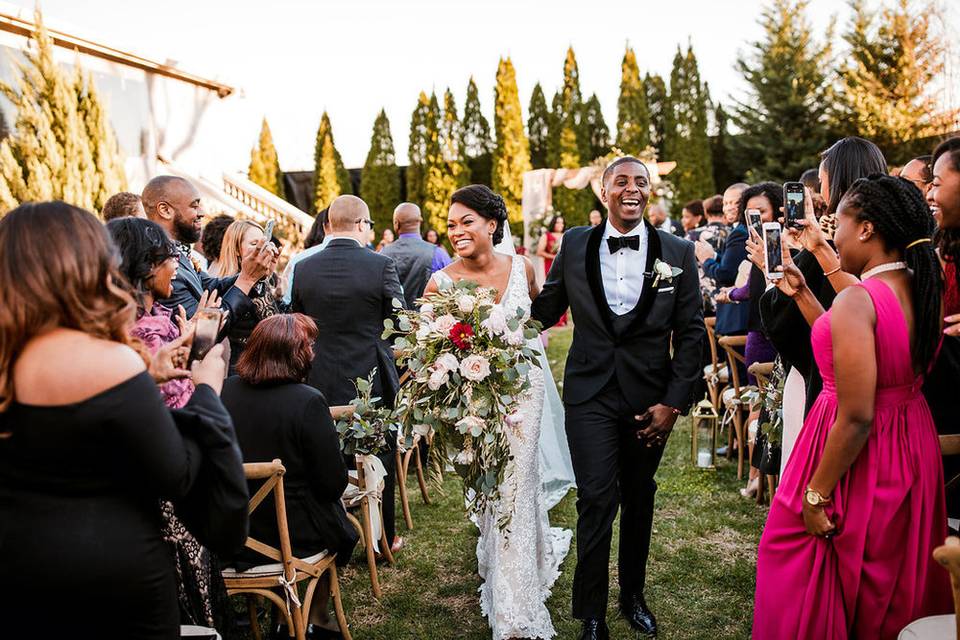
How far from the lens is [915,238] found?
7.97 feet

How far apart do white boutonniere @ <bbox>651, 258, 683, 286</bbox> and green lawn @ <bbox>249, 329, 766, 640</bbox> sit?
1.79 metres

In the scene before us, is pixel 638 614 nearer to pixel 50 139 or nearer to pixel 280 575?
pixel 280 575

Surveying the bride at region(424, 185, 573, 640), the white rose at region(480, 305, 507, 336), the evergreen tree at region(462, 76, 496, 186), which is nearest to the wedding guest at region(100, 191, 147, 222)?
the bride at region(424, 185, 573, 640)

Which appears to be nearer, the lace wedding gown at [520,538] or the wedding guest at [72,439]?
the wedding guest at [72,439]

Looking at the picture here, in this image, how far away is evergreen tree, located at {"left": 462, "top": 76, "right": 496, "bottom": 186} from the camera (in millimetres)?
23594

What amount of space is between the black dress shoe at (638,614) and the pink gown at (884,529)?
120 cm

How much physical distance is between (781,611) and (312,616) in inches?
90.6

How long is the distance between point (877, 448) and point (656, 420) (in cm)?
117

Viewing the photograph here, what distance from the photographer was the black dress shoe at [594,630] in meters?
3.42

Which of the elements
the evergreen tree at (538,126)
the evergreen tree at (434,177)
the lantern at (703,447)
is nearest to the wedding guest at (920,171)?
the lantern at (703,447)

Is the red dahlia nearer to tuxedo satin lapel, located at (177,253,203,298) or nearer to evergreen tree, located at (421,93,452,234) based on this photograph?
tuxedo satin lapel, located at (177,253,203,298)

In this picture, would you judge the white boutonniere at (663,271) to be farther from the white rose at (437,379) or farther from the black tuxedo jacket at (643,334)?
the white rose at (437,379)

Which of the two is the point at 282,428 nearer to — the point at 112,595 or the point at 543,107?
the point at 112,595

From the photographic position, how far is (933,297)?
2383 mm
